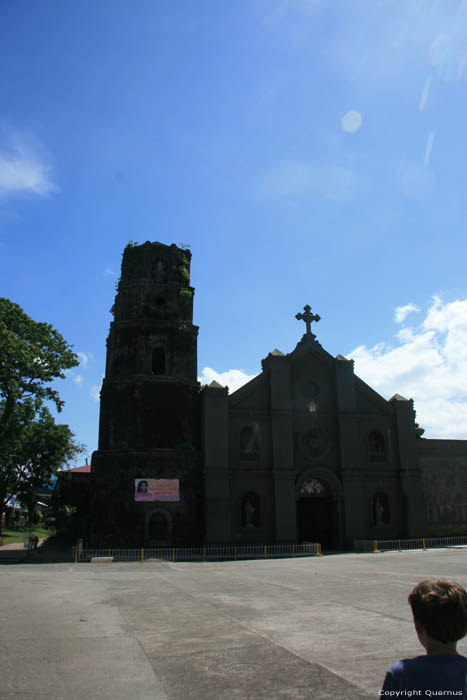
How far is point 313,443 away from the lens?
1399 inches

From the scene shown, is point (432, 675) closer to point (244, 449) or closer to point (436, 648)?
point (436, 648)

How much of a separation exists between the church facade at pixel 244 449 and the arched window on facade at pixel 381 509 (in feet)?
0.22

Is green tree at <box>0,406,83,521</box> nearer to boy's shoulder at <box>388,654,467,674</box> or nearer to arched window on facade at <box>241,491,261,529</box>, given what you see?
arched window on facade at <box>241,491,261,529</box>

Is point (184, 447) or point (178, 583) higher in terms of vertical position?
point (184, 447)

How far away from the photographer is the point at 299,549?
3102 cm

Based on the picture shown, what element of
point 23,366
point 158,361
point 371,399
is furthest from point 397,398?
point 23,366

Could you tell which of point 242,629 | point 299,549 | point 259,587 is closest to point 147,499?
point 299,549

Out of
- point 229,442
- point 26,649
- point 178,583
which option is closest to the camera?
point 26,649

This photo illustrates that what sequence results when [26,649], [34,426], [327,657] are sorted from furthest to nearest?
1. [34,426]
2. [26,649]
3. [327,657]

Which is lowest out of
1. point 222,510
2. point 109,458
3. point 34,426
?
point 222,510

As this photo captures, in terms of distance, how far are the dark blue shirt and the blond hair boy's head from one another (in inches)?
3.9

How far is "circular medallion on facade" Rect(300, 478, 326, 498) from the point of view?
34.7 metres

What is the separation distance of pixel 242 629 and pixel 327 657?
216cm

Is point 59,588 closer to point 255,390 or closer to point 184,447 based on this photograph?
point 184,447
